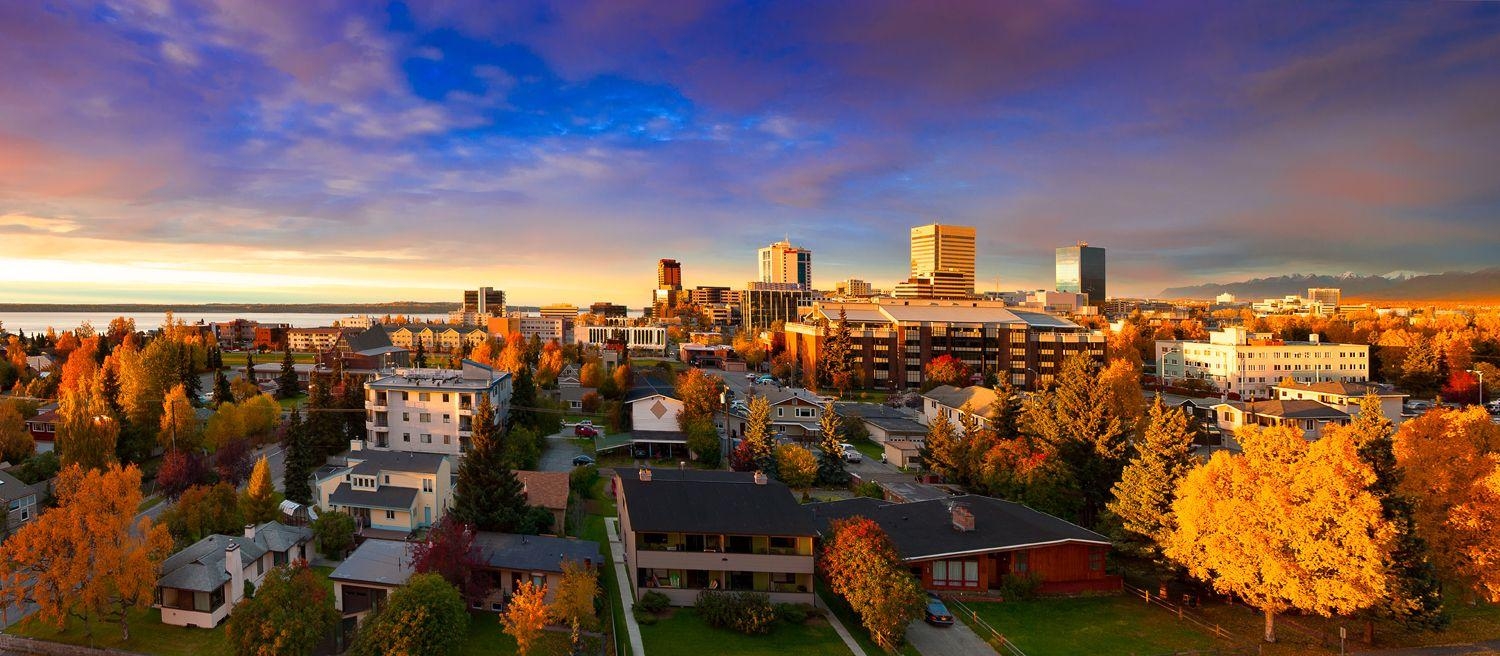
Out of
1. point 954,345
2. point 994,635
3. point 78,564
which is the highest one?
point 954,345

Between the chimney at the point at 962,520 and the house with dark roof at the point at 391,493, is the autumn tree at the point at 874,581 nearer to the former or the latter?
the chimney at the point at 962,520

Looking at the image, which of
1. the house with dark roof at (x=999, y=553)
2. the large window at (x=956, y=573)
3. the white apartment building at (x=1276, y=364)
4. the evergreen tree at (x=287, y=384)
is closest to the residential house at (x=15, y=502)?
the house with dark roof at (x=999, y=553)

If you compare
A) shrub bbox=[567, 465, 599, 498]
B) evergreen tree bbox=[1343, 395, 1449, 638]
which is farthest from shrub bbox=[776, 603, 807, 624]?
evergreen tree bbox=[1343, 395, 1449, 638]

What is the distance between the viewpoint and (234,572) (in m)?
25.1

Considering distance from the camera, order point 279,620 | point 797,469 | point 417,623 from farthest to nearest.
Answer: point 797,469 → point 417,623 → point 279,620

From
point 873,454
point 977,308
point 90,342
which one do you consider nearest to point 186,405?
point 873,454

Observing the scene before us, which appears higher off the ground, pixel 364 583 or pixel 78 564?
pixel 78 564

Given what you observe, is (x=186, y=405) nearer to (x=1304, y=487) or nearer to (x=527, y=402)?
(x=527, y=402)

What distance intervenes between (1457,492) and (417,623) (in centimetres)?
3486

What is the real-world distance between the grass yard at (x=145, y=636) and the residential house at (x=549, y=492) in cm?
1194

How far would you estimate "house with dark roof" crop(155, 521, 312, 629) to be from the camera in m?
24.3

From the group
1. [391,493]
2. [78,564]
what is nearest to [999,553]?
[391,493]

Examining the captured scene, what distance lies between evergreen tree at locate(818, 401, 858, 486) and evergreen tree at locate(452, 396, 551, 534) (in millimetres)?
16495

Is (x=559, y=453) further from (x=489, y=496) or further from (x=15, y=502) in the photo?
(x=15, y=502)
